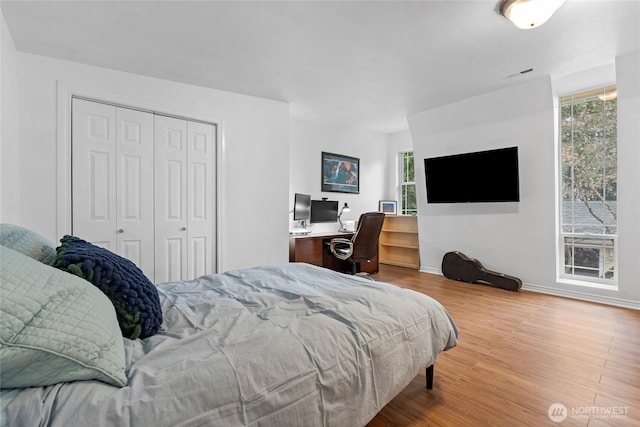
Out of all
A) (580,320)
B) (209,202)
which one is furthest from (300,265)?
(580,320)

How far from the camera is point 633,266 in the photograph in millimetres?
3082

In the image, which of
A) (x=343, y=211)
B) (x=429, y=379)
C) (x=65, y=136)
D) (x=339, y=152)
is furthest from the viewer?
(x=339, y=152)

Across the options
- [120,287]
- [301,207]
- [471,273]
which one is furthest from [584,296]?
[120,287]

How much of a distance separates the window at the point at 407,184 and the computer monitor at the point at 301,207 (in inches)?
94.0

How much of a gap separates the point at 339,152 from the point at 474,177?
2.42 metres

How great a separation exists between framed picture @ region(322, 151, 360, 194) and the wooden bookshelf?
972mm

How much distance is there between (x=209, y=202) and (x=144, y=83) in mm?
1466

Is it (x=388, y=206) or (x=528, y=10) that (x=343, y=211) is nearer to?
(x=388, y=206)

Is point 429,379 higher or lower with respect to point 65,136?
lower

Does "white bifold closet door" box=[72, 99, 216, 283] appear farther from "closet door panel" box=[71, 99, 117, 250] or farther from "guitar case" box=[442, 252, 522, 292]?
"guitar case" box=[442, 252, 522, 292]

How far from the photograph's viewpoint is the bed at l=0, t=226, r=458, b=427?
0.75 meters

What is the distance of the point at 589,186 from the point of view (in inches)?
144

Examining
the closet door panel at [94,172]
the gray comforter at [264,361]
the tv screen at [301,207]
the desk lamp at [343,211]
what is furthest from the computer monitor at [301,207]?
the gray comforter at [264,361]

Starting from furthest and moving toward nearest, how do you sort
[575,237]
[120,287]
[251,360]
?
[575,237], [120,287], [251,360]
